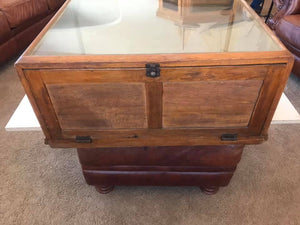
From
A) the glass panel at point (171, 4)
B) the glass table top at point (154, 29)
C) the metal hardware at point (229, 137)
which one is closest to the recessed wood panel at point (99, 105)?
the glass table top at point (154, 29)

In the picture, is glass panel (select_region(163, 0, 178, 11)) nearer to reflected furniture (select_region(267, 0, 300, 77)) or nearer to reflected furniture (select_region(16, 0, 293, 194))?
reflected furniture (select_region(16, 0, 293, 194))

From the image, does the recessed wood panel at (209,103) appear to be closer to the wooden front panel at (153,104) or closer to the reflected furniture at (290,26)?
the wooden front panel at (153,104)

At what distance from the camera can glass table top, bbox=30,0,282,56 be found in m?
0.72

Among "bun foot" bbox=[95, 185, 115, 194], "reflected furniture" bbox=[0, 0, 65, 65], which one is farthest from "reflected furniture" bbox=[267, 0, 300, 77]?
"reflected furniture" bbox=[0, 0, 65, 65]

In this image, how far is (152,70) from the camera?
63 centimetres

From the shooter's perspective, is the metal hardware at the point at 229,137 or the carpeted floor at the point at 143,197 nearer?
the metal hardware at the point at 229,137

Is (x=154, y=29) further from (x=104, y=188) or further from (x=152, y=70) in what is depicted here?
(x=104, y=188)

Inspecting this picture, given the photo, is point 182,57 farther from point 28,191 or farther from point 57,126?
point 28,191

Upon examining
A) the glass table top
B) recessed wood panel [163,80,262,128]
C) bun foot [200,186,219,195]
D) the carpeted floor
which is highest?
the glass table top

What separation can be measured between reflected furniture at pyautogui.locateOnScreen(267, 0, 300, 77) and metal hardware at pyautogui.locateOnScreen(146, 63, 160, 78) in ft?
4.12

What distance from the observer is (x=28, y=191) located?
1.06 meters

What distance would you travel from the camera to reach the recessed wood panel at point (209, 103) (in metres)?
0.67

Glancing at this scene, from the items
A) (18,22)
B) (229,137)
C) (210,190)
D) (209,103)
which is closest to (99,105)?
(209,103)

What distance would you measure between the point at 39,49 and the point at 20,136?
31.8 inches
